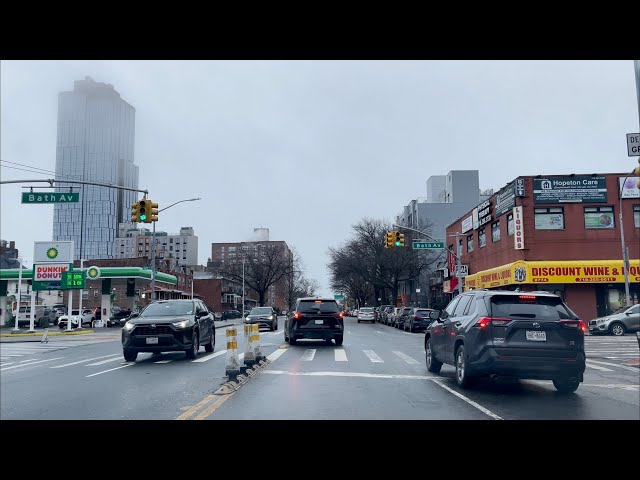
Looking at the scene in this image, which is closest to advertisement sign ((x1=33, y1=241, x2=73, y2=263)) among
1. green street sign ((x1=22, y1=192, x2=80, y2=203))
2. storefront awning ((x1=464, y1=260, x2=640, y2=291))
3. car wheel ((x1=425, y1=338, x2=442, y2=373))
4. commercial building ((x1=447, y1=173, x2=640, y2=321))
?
green street sign ((x1=22, y1=192, x2=80, y2=203))

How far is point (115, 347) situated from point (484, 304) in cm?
1420

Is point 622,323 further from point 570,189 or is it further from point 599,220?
point 570,189

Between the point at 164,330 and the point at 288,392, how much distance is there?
5965 mm

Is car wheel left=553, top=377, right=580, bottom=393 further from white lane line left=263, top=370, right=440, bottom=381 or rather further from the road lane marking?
the road lane marking

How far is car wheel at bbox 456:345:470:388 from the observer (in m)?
9.93

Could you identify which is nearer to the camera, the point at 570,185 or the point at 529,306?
the point at 529,306

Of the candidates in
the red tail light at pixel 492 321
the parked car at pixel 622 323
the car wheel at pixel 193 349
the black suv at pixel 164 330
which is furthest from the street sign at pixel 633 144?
the parked car at pixel 622 323

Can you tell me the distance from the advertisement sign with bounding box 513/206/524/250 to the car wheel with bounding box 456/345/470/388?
24469mm

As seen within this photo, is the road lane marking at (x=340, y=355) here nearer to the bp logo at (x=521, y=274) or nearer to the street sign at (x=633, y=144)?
the street sign at (x=633, y=144)
